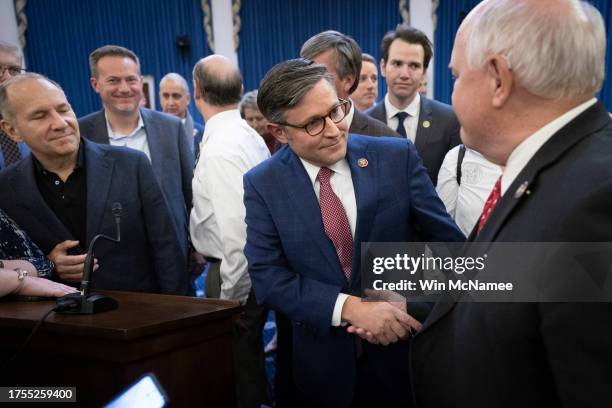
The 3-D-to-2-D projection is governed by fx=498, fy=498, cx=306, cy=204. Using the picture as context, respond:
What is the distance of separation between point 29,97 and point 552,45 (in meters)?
1.88

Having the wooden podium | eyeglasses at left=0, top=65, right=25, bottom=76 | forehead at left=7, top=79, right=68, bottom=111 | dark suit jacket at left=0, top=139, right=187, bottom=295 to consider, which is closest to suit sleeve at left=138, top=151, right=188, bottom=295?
dark suit jacket at left=0, top=139, right=187, bottom=295

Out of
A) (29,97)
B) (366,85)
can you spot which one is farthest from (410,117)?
(29,97)

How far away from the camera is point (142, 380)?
3.77ft

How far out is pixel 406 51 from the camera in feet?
9.82

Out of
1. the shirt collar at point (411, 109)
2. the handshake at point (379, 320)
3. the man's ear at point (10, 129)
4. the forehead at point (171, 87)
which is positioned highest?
the forehead at point (171, 87)

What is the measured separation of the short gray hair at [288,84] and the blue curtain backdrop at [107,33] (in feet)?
25.6

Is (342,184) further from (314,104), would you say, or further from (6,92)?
(6,92)

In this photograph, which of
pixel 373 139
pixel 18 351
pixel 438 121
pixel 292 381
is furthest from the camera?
pixel 438 121

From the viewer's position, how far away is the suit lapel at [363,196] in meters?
1.54

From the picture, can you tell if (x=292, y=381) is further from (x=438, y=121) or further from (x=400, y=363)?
(x=438, y=121)

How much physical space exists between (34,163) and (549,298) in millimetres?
1948

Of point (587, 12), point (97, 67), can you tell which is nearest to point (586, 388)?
point (587, 12)

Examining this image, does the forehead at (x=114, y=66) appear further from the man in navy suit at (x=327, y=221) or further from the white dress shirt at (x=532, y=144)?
the white dress shirt at (x=532, y=144)

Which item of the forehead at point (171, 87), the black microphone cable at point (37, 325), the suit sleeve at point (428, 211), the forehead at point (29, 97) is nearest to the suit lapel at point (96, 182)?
the forehead at point (29, 97)
